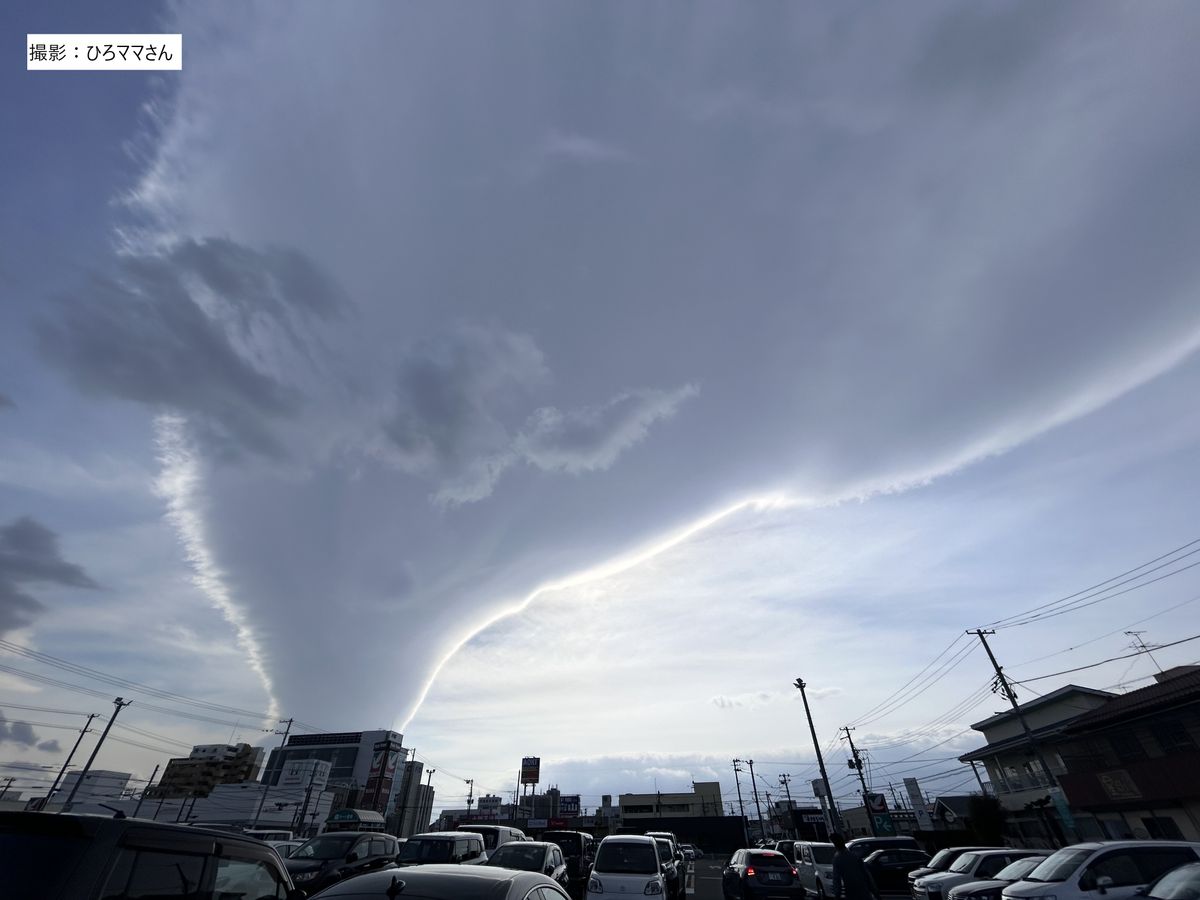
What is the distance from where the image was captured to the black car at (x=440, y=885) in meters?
3.90

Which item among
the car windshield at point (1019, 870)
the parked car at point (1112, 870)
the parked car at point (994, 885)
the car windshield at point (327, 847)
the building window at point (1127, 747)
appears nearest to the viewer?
the parked car at point (1112, 870)

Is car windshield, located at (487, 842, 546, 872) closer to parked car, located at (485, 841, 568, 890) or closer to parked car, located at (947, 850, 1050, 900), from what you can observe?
parked car, located at (485, 841, 568, 890)

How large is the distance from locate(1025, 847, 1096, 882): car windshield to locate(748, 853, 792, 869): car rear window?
5.81 meters

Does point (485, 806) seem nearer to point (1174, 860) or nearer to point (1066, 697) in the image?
point (1066, 697)

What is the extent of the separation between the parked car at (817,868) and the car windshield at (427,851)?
12537 mm

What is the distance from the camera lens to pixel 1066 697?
127ft

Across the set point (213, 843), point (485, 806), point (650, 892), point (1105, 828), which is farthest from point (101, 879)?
point (485, 806)

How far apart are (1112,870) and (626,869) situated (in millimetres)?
9647

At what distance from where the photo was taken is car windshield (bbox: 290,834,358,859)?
14.3 m

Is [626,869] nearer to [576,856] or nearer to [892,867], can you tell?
[576,856]

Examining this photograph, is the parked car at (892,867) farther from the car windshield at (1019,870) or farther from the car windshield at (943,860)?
the car windshield at (1019,870)

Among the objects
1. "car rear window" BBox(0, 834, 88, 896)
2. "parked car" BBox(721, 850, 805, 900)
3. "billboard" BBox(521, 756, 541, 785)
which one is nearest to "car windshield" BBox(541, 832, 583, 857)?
"parked car" BBox(721, 850, 805, 900)

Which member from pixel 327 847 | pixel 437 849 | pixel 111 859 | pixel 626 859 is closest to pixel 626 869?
pixel 626 859

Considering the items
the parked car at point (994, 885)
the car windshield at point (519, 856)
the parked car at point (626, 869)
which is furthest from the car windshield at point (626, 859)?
the parked car at point (994, 885)
